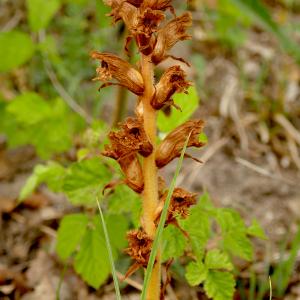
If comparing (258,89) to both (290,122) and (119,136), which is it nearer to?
(290,122)

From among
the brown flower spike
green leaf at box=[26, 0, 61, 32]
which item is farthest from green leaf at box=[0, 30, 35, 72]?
the brown flower spike

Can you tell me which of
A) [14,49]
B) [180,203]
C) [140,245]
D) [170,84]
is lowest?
[14,49]

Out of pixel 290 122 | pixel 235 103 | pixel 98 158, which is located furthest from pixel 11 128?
pixel 290 122

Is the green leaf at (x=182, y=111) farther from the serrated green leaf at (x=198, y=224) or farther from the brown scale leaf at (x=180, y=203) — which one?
the brown scale leaf at (x=180, y=203)

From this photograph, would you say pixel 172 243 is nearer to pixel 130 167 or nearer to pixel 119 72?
pixel 130 167

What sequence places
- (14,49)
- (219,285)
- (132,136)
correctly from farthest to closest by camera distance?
1. (14,49)
2. (219,285)
3. (132,136)

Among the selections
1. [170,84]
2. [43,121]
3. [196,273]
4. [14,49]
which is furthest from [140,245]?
[14,49]
